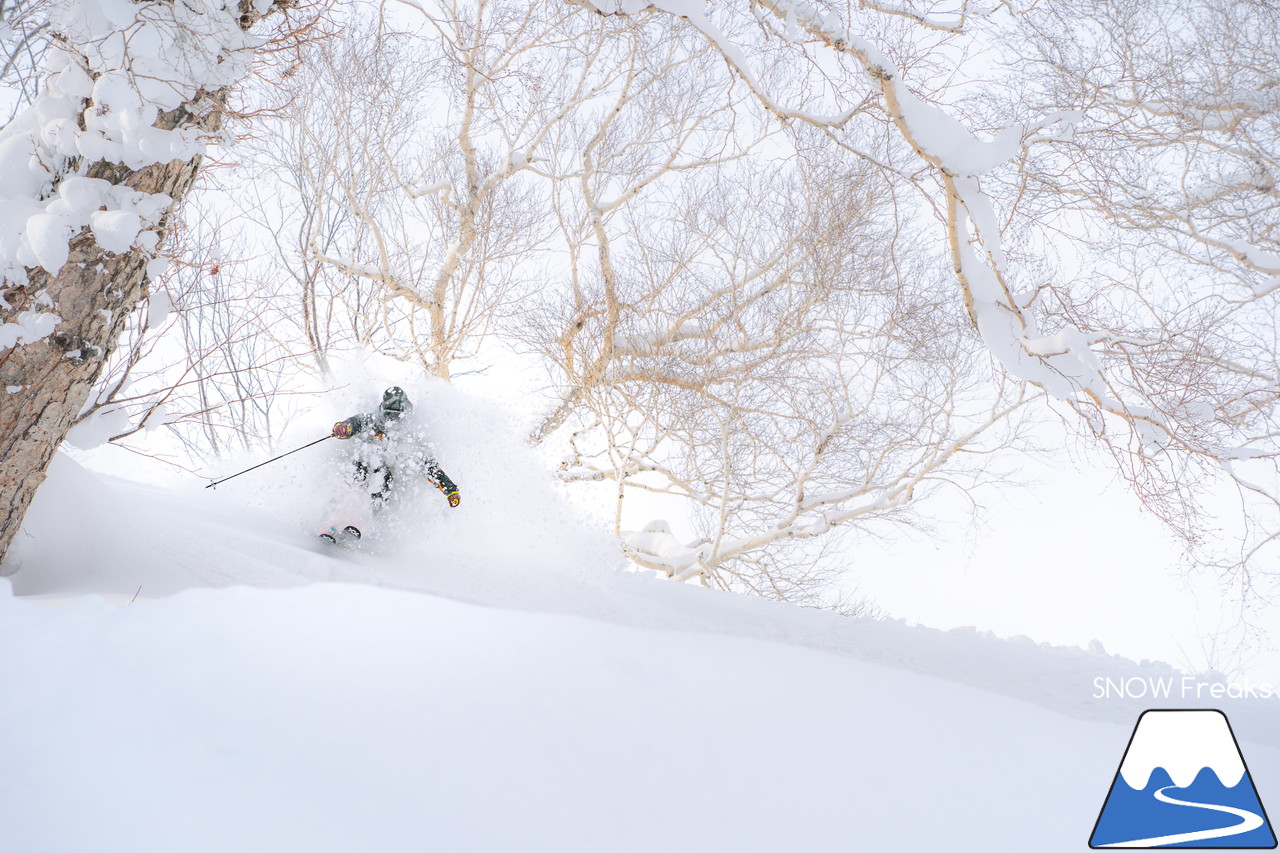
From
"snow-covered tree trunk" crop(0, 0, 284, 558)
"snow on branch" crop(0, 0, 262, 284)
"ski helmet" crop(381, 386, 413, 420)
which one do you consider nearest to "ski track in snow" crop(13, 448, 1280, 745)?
"snow-covered tree trunk" crop(0, 0, 284, 558)

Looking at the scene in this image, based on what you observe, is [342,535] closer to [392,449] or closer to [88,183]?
[392,449]

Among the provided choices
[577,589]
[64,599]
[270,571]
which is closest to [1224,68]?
[577,589]

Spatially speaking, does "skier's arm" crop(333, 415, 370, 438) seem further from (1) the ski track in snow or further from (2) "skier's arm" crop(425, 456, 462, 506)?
(1) the ski track in snow

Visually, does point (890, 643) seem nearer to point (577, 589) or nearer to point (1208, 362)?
point (577, 589)

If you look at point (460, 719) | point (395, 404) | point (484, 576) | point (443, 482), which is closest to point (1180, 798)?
point (460, 719)

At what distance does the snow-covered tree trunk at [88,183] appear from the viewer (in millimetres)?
2602

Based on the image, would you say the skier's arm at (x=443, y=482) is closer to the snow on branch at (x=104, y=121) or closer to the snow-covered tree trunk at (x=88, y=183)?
the snow-covered tree trunk at (x=88, y=183)

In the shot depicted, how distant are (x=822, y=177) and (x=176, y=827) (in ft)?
25.4

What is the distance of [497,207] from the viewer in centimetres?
938

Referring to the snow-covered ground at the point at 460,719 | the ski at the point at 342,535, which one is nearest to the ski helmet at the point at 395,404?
the ski at the point at 342,535

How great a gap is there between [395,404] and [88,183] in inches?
99.0

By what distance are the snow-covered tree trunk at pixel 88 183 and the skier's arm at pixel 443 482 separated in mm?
2276

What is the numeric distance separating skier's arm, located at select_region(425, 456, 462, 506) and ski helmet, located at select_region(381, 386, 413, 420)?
39 cm

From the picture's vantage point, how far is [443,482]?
16.4 ft
